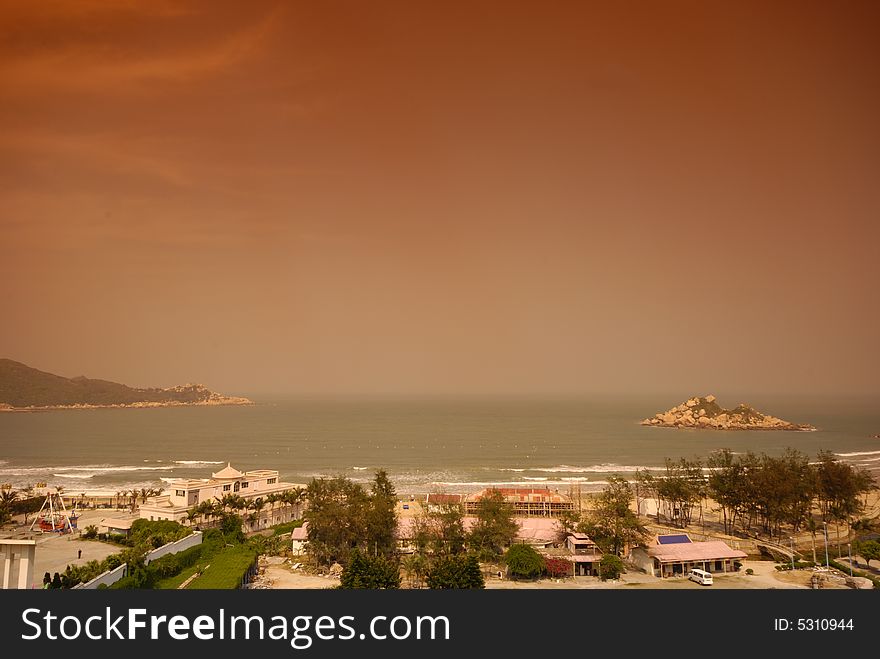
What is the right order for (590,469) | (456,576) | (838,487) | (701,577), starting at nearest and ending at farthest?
1. (456,576)
2. (701,577)
3. (838,487)
4. (590,469)

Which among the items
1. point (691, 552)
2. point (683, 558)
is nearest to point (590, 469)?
point (691, 552)

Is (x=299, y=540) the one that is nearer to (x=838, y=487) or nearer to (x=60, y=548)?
(x=60, y=548)

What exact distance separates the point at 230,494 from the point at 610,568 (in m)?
11.9

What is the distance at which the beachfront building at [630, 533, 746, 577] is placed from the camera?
12141 mm

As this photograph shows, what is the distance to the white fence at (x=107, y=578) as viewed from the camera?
9781mm

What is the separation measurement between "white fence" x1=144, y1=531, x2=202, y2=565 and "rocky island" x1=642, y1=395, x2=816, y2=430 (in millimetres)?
46187

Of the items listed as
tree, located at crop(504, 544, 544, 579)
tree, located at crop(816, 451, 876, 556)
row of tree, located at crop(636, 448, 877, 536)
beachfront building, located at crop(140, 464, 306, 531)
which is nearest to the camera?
tree, located at crop(504, 544, 544, 579)

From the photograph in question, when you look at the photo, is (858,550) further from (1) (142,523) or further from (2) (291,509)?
(1) (142,523)

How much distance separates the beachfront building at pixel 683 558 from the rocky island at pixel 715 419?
41427 millimetres

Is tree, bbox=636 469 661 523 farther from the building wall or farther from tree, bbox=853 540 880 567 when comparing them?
tree, bbox=853 540 880 567

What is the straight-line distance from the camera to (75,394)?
7344 cm

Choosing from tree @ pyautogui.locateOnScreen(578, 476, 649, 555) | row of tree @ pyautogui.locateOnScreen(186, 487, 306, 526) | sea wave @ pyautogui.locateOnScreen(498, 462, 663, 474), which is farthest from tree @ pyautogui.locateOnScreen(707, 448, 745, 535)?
sea wave @ pyautogui.locateOnScreen(498, 462, 663, 474)

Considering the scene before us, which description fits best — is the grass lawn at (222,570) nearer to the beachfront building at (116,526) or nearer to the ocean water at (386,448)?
the beachfront building at (116,526)
